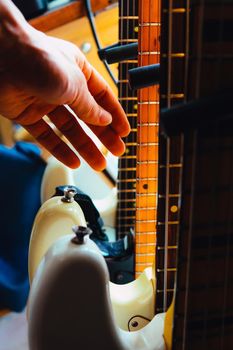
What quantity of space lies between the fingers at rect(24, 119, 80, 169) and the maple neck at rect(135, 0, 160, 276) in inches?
3.4

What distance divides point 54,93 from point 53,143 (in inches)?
5.5

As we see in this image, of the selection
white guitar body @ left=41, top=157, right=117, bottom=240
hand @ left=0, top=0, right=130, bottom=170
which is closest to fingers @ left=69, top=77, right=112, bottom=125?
hand @ left=0, top=0, right=130, bottom=170

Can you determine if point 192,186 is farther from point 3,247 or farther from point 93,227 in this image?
point 3,247

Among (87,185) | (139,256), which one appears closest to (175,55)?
(139,256)

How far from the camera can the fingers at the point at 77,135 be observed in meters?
0.54

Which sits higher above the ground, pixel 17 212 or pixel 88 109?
pixel 88 109

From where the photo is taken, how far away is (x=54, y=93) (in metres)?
0.42

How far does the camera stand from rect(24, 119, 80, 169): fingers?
55 cm

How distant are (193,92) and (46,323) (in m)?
0.23

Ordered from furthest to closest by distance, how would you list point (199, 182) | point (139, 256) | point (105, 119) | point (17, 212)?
point (17, 212) → point (139, 256) → point (105, 119) → point (199, 182)

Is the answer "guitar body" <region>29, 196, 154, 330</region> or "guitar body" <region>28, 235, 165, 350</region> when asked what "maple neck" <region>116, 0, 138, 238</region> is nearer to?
"guitar body" <region>29, 196, 154, 330</region>

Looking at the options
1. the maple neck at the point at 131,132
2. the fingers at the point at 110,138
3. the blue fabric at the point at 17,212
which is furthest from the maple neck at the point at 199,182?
the blue fabric at the point at 17,212

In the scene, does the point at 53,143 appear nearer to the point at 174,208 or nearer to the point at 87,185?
the point at 174,208

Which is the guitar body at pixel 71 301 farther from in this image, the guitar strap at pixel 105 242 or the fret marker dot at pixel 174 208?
the guitar strap at pixel 105 242
